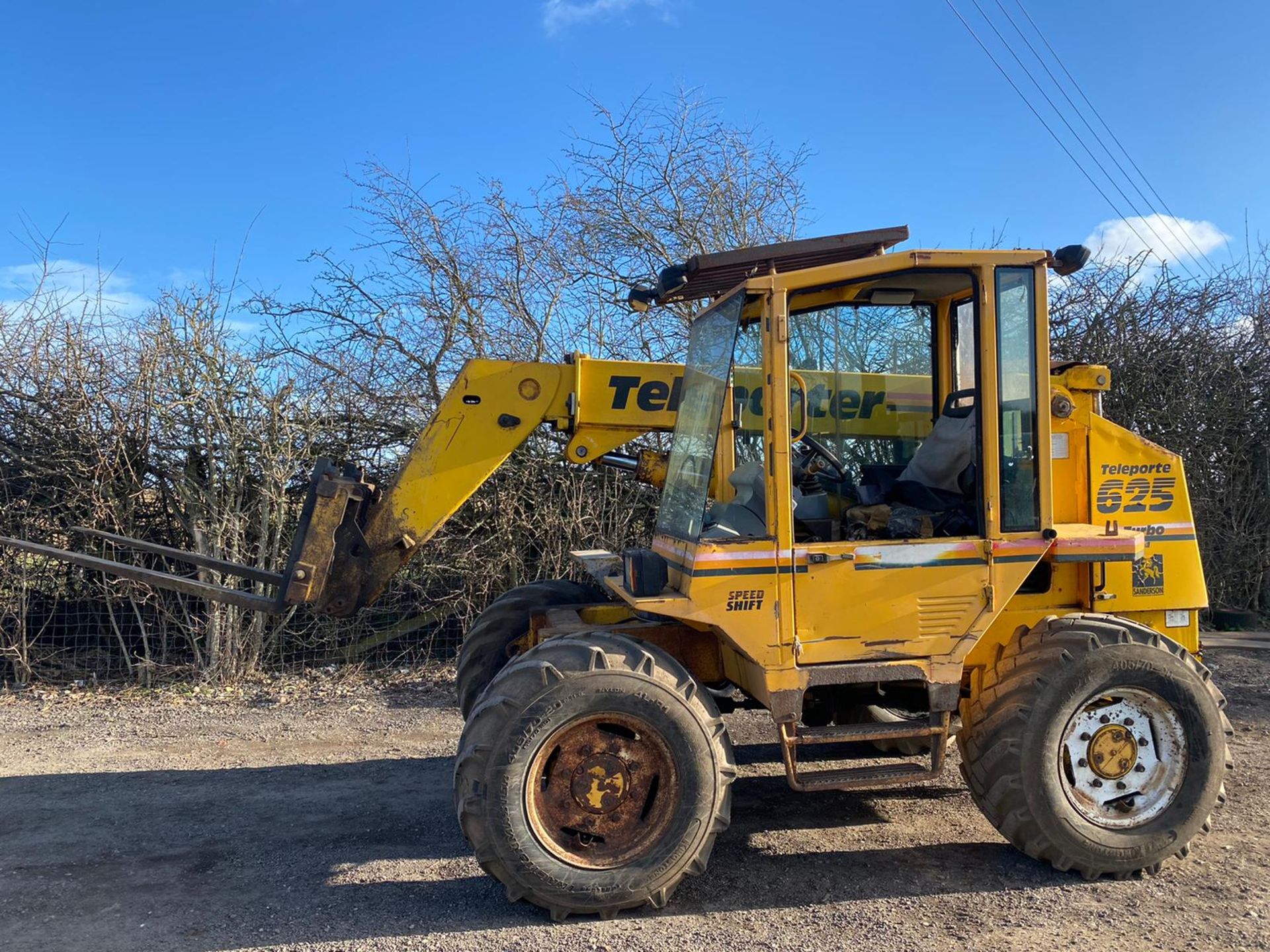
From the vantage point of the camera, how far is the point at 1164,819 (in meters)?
3.94

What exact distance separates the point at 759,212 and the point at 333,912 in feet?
30.6

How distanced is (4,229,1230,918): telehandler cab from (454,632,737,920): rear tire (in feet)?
0.04

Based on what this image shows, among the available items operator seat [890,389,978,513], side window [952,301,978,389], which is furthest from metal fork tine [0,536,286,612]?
side window [952,301,978,389]

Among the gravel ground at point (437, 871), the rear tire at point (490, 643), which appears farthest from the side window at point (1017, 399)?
the rear tire at point (490, 643)

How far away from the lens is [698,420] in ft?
14.0

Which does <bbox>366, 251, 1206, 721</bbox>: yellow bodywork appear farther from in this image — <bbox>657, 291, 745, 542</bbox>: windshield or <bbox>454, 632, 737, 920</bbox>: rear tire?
<bbox>454, 632, 737, 920</bbox>: rear tire

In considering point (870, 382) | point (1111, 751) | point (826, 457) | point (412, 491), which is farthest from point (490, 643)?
point (1111, 751)

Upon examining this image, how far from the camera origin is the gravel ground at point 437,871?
11.5 ft

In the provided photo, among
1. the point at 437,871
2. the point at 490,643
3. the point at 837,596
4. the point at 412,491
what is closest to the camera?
the point at 837,596

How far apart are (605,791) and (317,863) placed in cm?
162

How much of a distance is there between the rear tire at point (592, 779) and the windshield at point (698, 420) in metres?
0.76

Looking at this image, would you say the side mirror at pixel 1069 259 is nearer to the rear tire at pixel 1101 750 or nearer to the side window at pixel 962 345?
the side window at pixel 962 345

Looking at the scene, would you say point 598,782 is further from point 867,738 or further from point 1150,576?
point 1150,576

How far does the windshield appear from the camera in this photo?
403 centimetres
